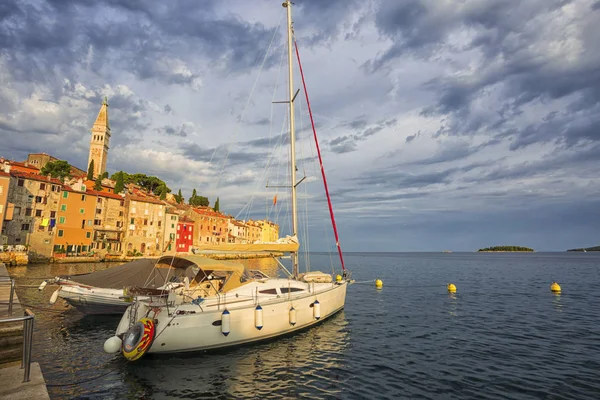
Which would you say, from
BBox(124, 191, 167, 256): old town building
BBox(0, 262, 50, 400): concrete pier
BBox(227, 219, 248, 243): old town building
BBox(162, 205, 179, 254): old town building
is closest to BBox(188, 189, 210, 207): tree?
BBox(227, 219, 248, 243): old town building

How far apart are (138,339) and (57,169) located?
8344 cm

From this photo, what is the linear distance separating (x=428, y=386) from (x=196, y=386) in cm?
703

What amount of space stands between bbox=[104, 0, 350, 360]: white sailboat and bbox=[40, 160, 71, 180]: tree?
7680 cm

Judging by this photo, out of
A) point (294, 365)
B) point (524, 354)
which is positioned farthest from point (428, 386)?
point (524, 354)

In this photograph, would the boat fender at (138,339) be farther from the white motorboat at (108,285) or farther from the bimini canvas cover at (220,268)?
the white motorboat at (108,285)

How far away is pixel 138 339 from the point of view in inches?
425

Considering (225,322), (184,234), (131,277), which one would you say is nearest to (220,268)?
(225,322)

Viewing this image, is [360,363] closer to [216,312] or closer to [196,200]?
[216,312]

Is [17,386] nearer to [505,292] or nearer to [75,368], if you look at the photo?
[75,368]

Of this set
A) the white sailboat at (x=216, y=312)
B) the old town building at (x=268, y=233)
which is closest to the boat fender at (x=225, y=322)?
the white sailboat at (x=216, y=312)

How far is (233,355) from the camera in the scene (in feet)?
39.9

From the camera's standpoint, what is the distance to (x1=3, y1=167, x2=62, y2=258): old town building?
5128 centimetres

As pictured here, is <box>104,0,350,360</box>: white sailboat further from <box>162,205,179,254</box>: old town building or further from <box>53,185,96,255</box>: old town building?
<box>162,205,179,254</box>: old town building

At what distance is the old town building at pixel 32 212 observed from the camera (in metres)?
51.3
